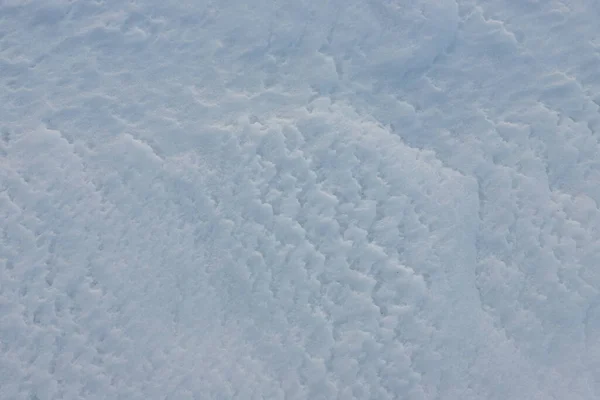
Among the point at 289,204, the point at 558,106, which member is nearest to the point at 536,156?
the point at 558,106

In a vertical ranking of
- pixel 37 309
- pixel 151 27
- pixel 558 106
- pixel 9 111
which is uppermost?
pixel 558 106

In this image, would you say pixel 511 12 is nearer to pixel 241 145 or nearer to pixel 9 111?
pixel 241 145

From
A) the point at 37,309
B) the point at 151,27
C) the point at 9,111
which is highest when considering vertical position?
the point at 151,27

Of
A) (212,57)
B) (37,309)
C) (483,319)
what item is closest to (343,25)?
(212,57)

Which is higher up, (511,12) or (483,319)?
(511,12)

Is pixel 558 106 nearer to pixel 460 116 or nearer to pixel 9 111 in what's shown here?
pixel 460 116

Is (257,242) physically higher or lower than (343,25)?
lower
